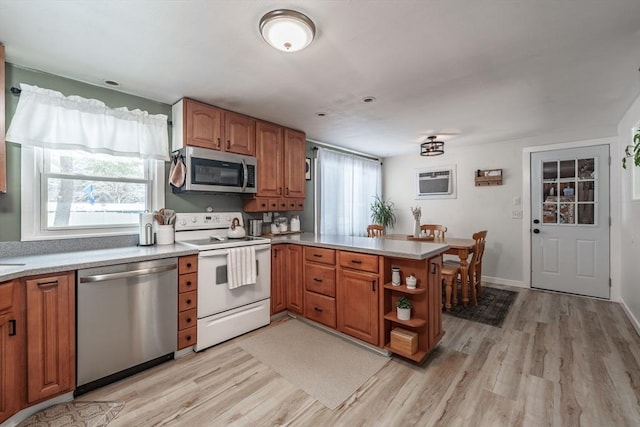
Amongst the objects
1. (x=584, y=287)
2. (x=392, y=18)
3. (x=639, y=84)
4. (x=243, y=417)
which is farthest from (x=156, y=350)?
(x=584, y=287)

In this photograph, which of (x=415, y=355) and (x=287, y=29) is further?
(x=415, y=355)

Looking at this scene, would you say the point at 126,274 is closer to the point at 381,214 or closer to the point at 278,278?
the point at 278,278

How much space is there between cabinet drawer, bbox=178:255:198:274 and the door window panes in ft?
15.4

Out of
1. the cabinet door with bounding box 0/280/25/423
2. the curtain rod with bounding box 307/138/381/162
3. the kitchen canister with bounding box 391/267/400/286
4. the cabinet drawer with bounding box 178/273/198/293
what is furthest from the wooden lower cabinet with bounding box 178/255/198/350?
the curtain rod with bounding box 307/138/381/162

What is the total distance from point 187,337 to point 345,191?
3.35 meters

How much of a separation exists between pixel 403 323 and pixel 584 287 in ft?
11.1

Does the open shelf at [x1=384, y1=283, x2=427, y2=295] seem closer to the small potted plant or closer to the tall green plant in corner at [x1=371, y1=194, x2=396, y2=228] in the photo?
the small potted plant

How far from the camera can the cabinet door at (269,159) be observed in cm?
328

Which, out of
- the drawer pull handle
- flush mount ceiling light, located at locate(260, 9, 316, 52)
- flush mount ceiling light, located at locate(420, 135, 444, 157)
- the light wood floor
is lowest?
the light wood floor

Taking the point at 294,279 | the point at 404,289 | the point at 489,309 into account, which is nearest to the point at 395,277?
the point at 404,289

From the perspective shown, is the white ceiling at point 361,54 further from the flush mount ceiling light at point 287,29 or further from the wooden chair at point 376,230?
the wooden chair at point 376,230

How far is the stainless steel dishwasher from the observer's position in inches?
73.2

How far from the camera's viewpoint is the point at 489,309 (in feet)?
11.0

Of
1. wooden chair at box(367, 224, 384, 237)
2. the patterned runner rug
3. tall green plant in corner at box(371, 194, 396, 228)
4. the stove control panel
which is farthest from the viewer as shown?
tall green plant in corner at box(371, 194, 396, 228)
